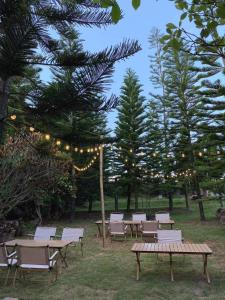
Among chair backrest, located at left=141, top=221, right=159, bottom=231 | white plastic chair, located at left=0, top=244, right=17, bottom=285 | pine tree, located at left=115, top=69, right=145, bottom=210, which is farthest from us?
pine tree, located at left=115, top=69, right=145, bottom=210

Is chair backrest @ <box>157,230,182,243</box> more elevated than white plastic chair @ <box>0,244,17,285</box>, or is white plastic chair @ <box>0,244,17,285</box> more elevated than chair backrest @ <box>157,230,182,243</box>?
chair backrest @ <box>157,230,182,243</box>

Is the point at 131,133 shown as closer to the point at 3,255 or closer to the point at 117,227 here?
the point at 117,227

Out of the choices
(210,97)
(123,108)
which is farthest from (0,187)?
(123,108)

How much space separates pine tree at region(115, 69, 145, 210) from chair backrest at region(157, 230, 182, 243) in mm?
10910

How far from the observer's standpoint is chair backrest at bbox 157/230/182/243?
6703 millimetres

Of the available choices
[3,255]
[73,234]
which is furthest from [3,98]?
[73,234]

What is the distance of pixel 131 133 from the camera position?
18.3m

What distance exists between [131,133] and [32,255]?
532 inches

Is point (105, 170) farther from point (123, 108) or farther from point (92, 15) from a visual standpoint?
point (92, 15)

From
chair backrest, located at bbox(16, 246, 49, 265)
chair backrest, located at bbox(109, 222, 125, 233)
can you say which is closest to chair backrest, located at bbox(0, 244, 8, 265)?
chair backrest, located at bbox(16, 246, 49, 265)

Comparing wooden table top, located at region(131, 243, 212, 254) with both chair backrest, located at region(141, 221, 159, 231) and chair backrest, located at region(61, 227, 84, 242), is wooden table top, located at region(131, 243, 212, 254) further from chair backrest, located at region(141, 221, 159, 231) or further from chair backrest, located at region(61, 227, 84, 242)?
chair backrest, located at region(141, 221, 159, 231)

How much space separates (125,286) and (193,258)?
7.71ft

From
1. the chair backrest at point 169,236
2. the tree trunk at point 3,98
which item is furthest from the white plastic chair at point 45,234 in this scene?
the tree trunk at point 3,98

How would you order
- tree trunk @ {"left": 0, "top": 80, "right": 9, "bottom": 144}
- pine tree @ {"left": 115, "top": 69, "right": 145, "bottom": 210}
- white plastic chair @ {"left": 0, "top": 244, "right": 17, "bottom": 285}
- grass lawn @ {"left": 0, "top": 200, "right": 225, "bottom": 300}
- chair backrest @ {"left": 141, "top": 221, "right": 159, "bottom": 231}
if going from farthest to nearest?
1. pine tree @ {"left": 115, "top": 69, "right": 145, "bottom": 210}
2. chair backrest @ {"left": 141, "top": 221, "right": 159, "bottom": 231}
3. white plastic chair @ {"left": 0, "top": 244, "right": 17, "bottom": 285}
4. grass lawn @ {"left": 0, "top": 200, "right": 225, "bottom": 300}
5. tree trunk @ {"left": 0, "top": 80, "right": 9, "bottom": 144}
